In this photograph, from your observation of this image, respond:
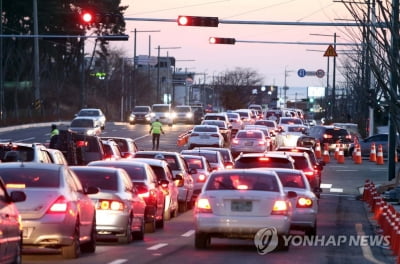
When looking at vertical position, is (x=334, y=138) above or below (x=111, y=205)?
below

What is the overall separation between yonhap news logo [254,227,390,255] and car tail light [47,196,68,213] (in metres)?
4.34

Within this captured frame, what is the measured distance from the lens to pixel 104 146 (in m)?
36.5

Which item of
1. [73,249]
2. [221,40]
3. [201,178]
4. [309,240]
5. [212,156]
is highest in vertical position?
[221,40]

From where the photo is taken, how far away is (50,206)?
54.7ft

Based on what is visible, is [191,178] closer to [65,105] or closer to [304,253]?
[304,253]

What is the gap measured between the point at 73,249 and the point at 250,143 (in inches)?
1577

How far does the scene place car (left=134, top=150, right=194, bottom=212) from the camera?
31.2m

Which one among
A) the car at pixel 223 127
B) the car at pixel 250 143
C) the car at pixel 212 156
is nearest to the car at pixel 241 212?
the car at pixel 212 156

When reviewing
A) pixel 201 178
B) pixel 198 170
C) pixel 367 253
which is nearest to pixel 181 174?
pixel 201 178

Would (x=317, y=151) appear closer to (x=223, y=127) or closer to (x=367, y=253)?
(x=223, y=127)

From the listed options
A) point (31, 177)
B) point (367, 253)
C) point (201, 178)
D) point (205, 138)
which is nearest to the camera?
point (31, 177)

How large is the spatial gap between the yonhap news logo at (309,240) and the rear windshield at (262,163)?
393 centimetres

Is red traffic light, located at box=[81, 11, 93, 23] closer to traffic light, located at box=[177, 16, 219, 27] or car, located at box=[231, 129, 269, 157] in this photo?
traffic light, located at box=[177, 16, 219, 27]

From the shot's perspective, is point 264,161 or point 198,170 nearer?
point 264,161
